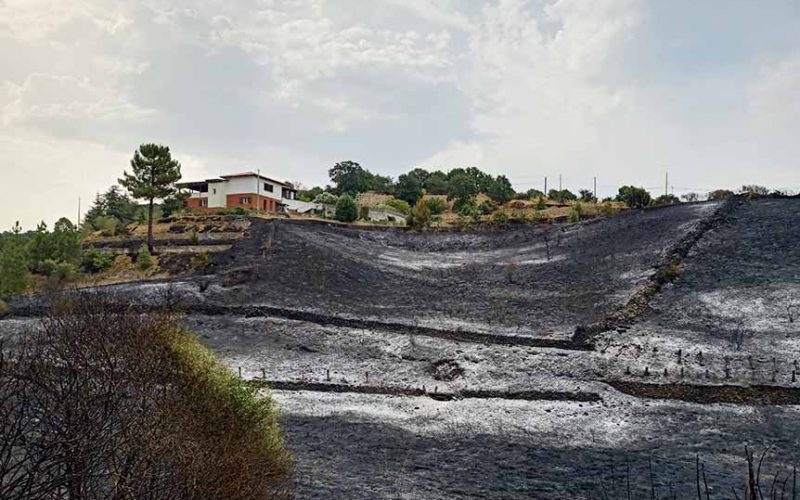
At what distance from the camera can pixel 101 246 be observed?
45375 mm

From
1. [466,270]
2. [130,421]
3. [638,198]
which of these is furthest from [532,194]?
[130,421]

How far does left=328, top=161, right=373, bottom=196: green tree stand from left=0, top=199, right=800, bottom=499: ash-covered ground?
4632cm

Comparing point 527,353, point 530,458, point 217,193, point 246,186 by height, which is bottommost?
point 530,458

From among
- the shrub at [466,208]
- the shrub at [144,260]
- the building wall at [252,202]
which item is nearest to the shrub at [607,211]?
the shrub at [466,208]

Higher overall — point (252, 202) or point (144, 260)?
point (252, 202)

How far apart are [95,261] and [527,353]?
92.6 feet

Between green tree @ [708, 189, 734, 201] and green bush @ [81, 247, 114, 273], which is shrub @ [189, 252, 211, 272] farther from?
green tree @ [708, 189, 734, 201]

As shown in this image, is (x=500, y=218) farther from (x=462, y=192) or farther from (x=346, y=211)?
(x=462, y=192)

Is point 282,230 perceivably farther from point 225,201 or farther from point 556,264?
point 225,201

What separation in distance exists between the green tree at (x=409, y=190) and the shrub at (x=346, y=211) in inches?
923

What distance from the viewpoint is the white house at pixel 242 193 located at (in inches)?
2458

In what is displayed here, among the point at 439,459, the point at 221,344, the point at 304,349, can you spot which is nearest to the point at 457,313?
the point at 304,349

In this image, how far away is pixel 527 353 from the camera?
76.6 ft

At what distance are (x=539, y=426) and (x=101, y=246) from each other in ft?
119
